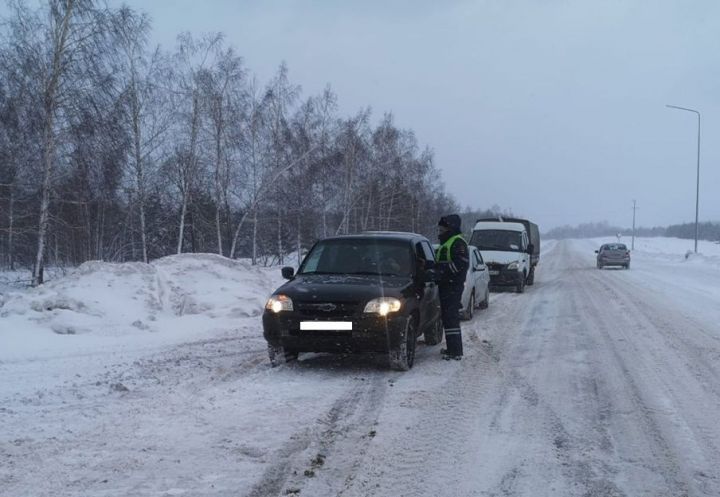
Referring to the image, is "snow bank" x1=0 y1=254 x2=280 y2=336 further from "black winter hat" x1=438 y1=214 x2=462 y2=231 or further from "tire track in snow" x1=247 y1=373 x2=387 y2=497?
"tire track in snow" x1=247 y1=373 x2=387 y2=497

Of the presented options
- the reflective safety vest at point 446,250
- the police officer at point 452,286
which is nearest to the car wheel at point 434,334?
the police officer at point 452,286

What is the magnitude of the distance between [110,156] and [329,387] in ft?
48.5

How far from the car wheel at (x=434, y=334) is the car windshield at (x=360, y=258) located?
4.40 feet

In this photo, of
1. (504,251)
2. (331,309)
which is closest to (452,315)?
(331,309)

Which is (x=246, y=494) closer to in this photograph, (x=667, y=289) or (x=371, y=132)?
(x=667, y=289)

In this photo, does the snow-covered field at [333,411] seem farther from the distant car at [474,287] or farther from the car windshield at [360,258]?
the distant car at [474,287]

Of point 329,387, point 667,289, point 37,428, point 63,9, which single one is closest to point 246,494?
point 37,428

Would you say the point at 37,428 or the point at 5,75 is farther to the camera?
the point at 5,75

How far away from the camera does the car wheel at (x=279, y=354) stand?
7.00 m

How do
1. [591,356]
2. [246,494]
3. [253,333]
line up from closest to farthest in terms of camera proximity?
1. [246,494]
2. [591,356]
3. [253,333]

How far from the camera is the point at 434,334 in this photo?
8.83m

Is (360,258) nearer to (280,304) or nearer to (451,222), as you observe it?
(451,222)

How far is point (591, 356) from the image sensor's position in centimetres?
804

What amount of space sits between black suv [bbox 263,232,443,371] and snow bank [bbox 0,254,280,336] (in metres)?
3.50
